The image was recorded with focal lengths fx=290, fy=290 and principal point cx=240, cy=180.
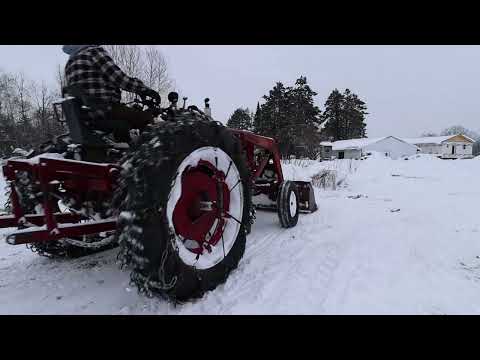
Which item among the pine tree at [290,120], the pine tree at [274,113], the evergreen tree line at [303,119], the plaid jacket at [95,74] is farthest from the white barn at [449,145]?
the plaid jacket at [95,74]

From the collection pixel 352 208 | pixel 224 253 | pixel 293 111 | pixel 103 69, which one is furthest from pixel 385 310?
pixel 293 111

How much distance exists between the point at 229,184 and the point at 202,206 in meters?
0.41

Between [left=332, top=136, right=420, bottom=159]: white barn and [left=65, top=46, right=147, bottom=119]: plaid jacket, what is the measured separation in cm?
4658

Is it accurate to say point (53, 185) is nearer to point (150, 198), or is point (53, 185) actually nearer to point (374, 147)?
point (150, 198)

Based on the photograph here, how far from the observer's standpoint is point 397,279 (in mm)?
2680

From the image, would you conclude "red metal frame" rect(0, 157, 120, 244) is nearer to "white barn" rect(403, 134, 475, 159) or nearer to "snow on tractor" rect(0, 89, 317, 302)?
"snow on tractor" rect(0, 89, 317, 302)

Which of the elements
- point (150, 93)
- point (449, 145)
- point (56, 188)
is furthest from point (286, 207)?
point (449, 145)

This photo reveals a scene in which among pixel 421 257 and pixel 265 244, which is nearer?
pixel 421 257

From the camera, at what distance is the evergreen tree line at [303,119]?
37.5 metres

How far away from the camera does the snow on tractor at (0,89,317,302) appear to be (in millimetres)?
1896

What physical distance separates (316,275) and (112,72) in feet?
8.93

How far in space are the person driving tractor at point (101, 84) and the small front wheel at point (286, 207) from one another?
2.59 m

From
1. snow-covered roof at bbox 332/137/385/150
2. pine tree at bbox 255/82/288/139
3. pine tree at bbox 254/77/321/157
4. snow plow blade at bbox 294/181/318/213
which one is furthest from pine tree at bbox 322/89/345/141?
snow plow blade at bbox 294/181/318/213
